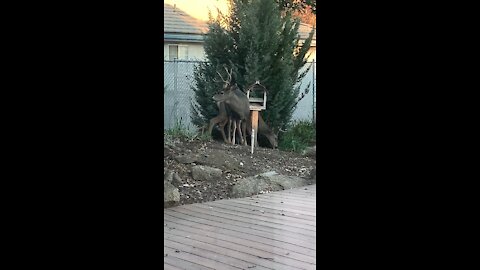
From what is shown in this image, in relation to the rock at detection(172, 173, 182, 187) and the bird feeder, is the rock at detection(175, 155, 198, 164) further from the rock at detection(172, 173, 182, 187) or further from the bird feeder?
the bird feeder

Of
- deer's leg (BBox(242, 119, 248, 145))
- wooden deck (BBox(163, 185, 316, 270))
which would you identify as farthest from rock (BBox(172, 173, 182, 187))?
deer's leg (BBox(242, 119, 248, 145))

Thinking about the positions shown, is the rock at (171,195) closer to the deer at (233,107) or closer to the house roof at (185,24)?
the deer at (233,107)

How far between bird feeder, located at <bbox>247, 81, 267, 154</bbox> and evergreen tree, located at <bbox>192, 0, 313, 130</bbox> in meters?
0.04

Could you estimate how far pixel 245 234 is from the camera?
275 centimetres

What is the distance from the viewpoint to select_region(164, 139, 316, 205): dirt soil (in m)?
3.93

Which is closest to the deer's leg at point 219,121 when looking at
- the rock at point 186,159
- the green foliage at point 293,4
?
the rock at point 186,159

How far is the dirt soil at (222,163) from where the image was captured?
3.93 metres

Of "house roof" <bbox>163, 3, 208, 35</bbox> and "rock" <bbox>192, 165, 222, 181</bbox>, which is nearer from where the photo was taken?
"house roof" <bbox>163, 3, 208, 35</bbox>

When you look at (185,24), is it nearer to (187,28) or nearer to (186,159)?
(187,28)

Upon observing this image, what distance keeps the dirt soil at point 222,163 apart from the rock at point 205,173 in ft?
0.09
